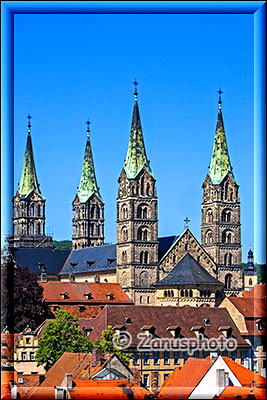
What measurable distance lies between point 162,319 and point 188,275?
39.7 ft

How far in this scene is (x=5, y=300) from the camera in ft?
20.8

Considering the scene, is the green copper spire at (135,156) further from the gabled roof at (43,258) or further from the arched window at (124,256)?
the gabled roof at (43,258)

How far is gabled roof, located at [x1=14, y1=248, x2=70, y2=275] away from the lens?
6282 centimetres

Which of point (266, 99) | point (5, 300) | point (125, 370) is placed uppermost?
point (266, 99)

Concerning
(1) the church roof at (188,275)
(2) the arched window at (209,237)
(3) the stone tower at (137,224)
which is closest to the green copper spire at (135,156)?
(3) the stone tower at (137,224)

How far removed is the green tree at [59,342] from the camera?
99.0ft

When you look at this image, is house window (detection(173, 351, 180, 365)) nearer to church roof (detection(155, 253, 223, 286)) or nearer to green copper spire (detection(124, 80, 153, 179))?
church roof (detection(155, 253, 223, 286))

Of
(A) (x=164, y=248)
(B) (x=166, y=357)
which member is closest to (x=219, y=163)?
(A) (x=164, y=248)

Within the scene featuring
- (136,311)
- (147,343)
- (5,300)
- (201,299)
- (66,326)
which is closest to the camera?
(5,300)

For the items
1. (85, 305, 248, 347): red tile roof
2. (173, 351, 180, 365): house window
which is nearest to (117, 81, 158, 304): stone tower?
(85, 305, 248, 347): red tile roof

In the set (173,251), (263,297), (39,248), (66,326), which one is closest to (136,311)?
(66,326)

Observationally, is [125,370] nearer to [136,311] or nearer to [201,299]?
[136,311]

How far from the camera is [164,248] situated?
58.0m

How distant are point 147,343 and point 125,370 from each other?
1062 cm
